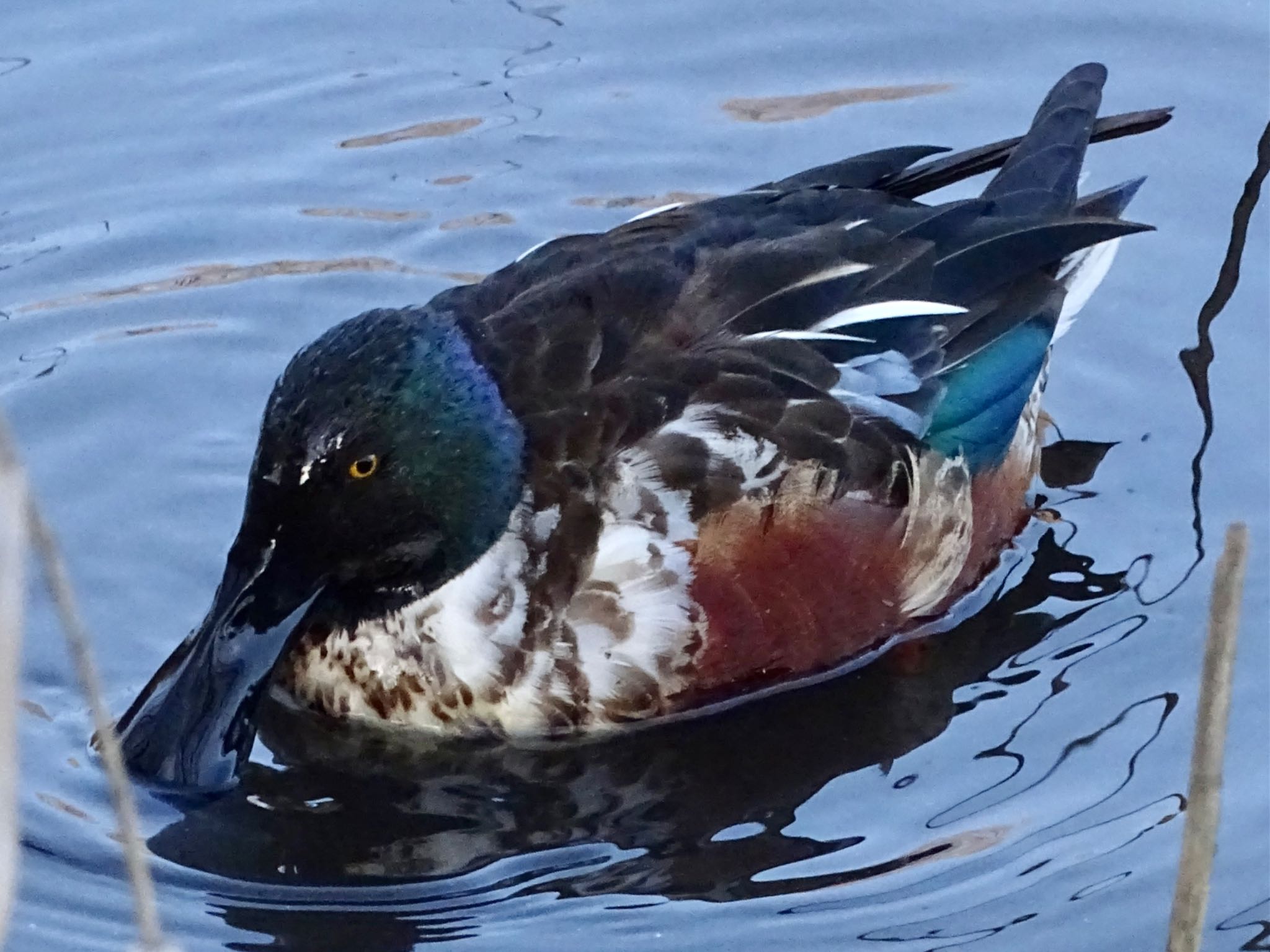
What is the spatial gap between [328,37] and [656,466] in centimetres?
349

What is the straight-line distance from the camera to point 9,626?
188 cm

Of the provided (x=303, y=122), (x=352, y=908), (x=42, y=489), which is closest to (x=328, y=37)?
(x=303, y=122)

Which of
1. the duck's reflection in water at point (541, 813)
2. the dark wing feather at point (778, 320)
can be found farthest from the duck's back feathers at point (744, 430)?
the duck's reflection in water at point (541, 813)

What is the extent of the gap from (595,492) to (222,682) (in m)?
0.92

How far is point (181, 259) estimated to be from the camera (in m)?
6.51

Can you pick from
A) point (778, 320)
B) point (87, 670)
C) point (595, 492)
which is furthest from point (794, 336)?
point (87, 670)

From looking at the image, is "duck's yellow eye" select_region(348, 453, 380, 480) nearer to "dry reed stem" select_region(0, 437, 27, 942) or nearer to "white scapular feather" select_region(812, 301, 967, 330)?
"white scapular feather" select_region(812, 301, 967, 330)

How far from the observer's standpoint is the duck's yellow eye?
443cm

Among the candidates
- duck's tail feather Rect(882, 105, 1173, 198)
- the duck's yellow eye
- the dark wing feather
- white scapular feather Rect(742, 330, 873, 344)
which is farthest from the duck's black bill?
duck's tail feather Rect(882, 105, 1173, 198)

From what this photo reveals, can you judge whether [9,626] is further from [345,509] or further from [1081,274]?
[1081,274]

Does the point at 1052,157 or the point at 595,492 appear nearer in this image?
the point at 595,492

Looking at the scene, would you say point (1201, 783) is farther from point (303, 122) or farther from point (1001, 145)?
point (303, 122)

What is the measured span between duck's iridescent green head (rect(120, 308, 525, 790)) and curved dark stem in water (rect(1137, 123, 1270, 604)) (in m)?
1.79

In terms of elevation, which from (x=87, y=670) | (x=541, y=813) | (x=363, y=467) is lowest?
(x=541, y=813)
